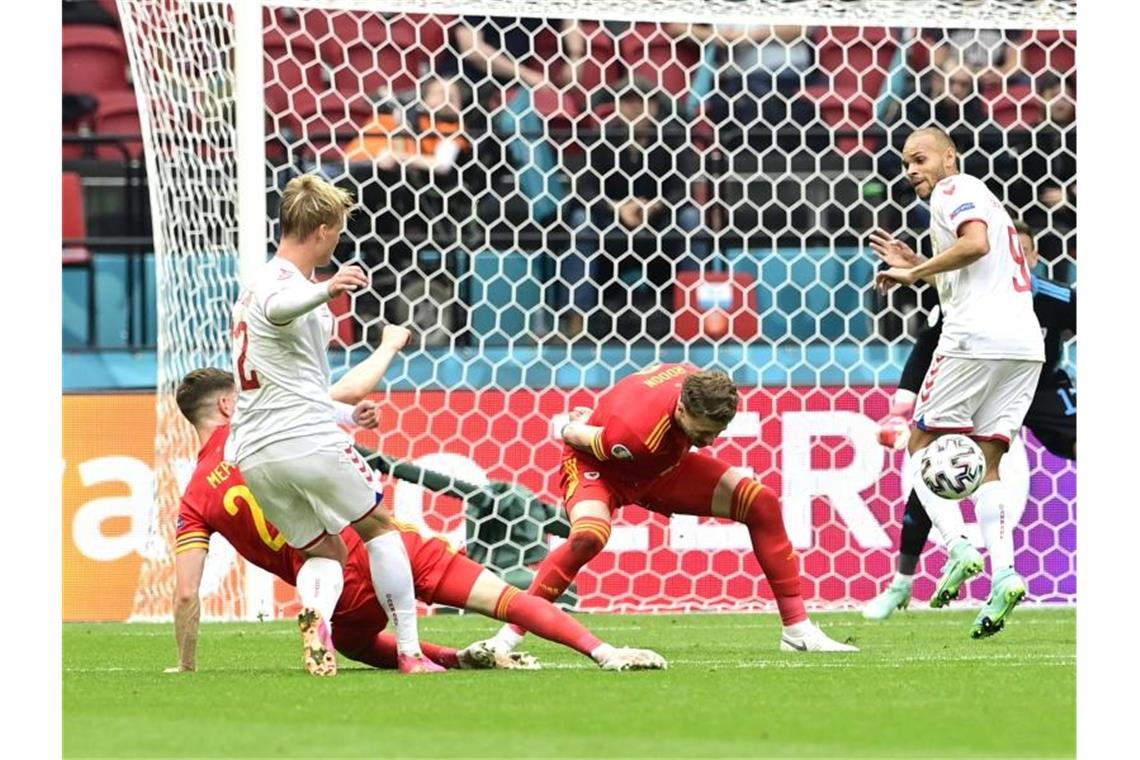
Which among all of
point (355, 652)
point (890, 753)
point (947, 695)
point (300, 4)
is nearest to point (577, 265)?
point (300, 4)

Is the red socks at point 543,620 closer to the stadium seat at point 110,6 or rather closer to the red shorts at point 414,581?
the red shorts at point 414,581

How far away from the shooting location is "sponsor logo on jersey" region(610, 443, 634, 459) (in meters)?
6.59

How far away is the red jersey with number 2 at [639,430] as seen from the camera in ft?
21.6

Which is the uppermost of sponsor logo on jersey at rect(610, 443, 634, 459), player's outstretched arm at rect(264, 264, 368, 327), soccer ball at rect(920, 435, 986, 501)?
player's outstretched arm at rect(264, 264, 368, 327)

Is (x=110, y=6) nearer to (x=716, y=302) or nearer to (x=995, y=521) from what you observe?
(x=716, y=302)

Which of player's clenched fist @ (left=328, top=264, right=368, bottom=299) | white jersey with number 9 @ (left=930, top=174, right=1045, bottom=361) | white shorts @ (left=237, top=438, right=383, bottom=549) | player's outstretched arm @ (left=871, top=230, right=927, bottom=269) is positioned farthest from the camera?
white jersey with number 9 @ (left=930, top=174, right=1045, bottom=361)

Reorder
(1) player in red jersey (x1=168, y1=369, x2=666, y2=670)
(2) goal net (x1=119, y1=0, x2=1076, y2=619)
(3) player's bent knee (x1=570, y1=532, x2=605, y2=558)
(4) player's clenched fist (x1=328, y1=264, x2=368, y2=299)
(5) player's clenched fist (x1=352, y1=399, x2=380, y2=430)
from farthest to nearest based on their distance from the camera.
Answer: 1. (2) goal net (x1=119, y1=0, x2=1076, y2=619)
2. (3) player's bent knee (x1=570, y1=532, x2=605, y2=558)
3. (5) player's clenched fist (x1=352, y1=399, x2=380, y2=430)
4. (1) player in red jersey (x1=168, y1=369, x2=666, y2=670)
5. (4) player's clenched fist (x1=328, y1=264, x2=368, y2=299)

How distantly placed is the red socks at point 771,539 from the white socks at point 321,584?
156 cm

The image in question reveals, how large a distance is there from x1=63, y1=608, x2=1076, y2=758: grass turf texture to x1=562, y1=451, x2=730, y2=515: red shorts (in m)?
0.57

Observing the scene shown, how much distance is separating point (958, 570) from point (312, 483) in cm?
247

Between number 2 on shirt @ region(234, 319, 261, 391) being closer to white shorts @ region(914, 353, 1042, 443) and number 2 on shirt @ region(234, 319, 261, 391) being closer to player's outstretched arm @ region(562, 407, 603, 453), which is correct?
player's outstretched arm @ region(562, 407, 603, 453)

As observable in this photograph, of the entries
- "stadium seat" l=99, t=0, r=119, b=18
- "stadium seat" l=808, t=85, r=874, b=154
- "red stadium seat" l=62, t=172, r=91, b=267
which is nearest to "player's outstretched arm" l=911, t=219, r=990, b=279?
"stadium seat" l=808, t=85, r=874, b=154

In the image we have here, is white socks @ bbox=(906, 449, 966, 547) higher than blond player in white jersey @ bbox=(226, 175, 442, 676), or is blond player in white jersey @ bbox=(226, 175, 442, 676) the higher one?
blond player in white jersey @ bbox=(226, 175, 442, 676)

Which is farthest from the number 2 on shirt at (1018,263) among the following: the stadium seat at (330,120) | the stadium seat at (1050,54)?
the stadium seat at (330,120)
